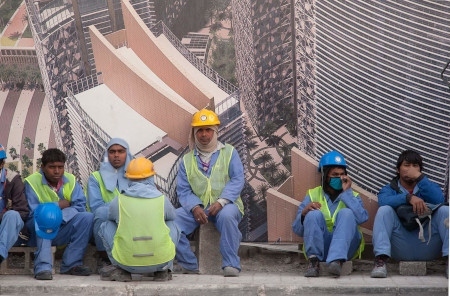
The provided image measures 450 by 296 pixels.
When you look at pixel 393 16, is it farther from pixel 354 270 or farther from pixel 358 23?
pixel 354 270

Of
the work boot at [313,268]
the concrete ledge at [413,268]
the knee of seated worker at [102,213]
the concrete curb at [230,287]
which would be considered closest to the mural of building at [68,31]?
the knee of seated worker at [102,213]

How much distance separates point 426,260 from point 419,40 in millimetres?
2004

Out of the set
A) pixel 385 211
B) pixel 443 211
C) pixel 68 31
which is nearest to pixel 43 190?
pixel 68 31

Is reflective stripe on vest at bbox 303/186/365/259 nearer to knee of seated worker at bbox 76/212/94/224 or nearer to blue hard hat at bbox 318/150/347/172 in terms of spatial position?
blue hard hat at bbox 318/150/347/172

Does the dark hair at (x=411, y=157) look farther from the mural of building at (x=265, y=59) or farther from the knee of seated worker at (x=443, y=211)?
the mural of building at (x=265, y=59)

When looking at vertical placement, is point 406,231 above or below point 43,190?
below

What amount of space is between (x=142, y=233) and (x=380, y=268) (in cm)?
205

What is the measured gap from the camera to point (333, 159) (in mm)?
10352

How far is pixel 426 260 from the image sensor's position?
1014 centimetres

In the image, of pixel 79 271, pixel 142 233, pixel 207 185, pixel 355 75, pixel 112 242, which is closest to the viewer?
pixel 142 233

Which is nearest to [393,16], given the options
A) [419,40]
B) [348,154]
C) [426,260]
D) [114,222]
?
[419,40]

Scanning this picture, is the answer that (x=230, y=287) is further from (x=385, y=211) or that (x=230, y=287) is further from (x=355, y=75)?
(x=355, y=75)

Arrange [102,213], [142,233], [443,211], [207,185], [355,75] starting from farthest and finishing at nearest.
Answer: [355,75], [207,185], [102,213], [443,211], [142,233]

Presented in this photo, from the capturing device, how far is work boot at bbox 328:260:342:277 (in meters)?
9.87
